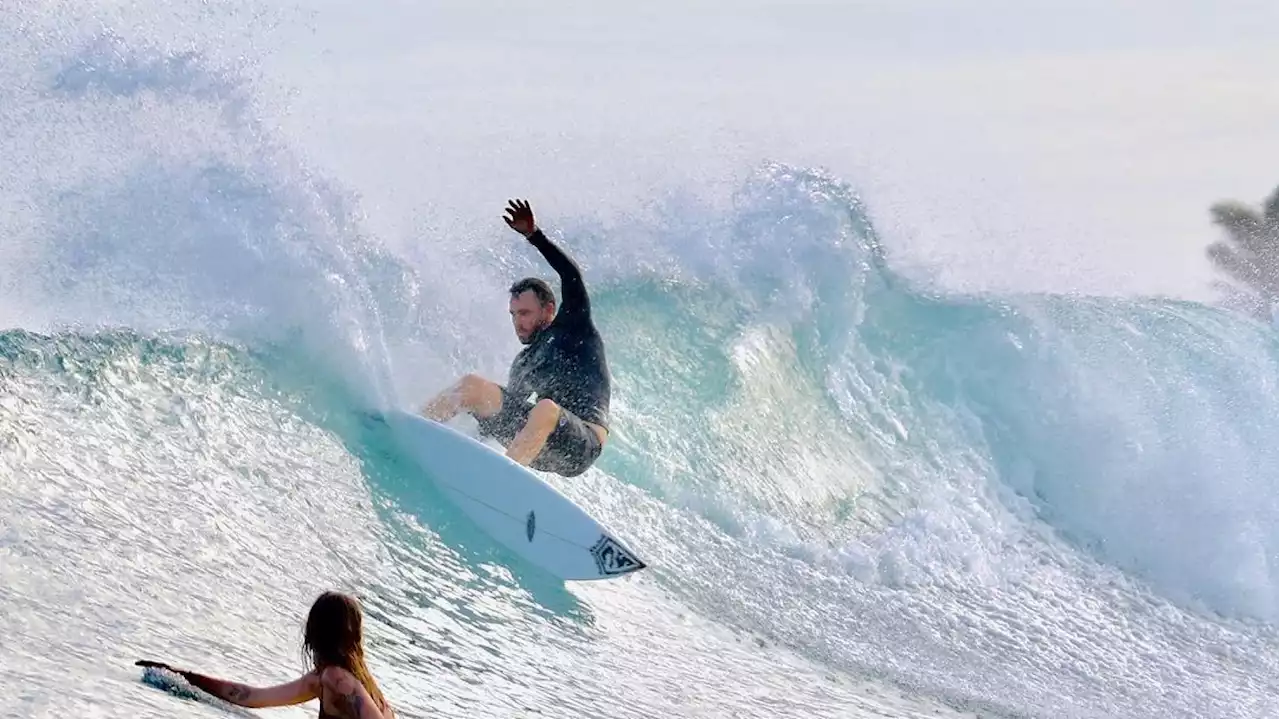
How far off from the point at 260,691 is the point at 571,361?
3.77 metres

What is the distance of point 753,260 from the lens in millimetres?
14102

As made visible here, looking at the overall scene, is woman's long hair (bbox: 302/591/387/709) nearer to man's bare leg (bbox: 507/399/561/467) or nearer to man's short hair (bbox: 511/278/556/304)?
man's bare leg (bbox: 507/399/561/467)

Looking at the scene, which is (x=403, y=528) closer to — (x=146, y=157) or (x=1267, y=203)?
(x=146, y=157)

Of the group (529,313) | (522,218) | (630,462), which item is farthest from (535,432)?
(630,462)

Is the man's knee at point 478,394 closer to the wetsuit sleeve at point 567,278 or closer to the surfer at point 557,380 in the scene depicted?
the surfer at point 557,380

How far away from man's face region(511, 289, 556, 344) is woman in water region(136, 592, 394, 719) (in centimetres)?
384

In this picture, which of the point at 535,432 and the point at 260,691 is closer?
the point at 260,691

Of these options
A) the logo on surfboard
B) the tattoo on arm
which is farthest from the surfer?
the tattoo on arm

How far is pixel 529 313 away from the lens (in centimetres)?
811

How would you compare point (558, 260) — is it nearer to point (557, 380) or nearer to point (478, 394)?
point (557, 380)

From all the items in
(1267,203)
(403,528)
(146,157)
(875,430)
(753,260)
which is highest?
(1267,203)

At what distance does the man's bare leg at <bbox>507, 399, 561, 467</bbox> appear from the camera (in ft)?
25.6

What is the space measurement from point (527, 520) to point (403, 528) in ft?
1.88

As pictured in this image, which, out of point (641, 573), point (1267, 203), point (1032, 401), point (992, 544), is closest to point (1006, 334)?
point (1032, 401)
